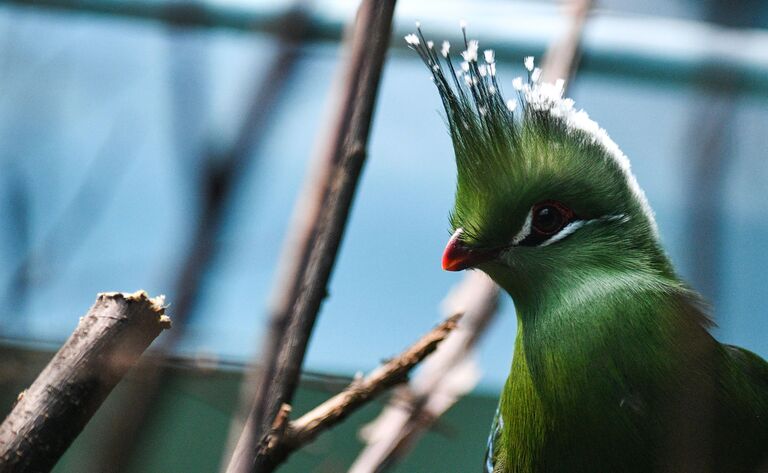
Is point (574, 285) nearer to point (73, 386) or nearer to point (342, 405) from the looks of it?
point (342, 405)

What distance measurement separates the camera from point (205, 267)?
0.77 meters

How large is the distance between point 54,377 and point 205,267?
0.92ft

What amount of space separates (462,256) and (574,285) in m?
0.24


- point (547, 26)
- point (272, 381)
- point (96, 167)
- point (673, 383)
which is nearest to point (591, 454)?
point (673, 383)

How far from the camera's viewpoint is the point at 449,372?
7.66ft

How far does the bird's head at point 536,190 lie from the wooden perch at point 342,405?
0.76 ft

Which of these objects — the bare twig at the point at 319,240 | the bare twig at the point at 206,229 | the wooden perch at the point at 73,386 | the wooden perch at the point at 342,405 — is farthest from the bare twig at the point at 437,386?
the bare twig at the point at 206,229

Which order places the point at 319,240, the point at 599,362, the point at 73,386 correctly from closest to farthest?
1. the point at 73,386
2. the point at 319,240
3. the point at 599,362

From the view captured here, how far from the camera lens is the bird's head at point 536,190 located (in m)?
1.75

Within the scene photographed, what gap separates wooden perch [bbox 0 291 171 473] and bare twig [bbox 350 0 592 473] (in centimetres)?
115

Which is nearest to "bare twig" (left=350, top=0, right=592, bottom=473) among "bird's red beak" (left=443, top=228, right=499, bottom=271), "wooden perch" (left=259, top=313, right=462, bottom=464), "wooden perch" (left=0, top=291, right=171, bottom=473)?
"bird's red beak" (left=443, top=228, right=499, bottom=271)

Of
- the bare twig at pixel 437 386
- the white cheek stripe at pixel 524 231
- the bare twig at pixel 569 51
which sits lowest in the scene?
the bare twig at pixel 437 386

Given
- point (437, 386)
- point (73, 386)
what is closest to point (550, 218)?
point (437, 386)

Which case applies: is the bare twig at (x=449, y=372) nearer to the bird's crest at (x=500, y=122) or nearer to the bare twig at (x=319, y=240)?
the bird's crest at (x=500, y=122)
